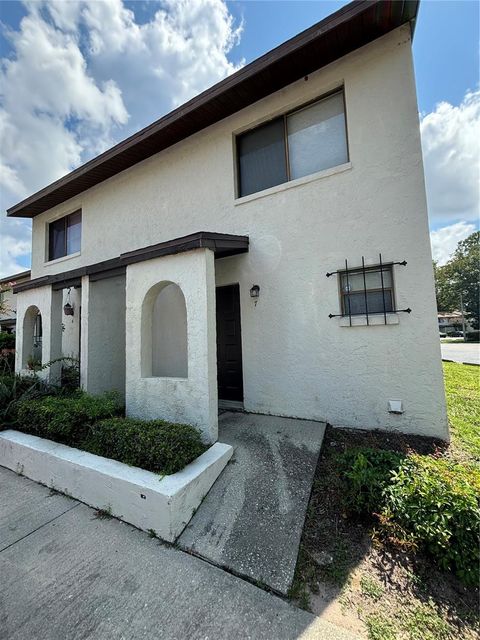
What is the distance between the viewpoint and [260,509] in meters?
2.75

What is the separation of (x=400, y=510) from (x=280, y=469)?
1.30m

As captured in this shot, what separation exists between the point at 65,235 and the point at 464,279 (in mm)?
46077

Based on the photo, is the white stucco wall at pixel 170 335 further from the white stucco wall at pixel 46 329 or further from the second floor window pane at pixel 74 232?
the second floor window pane at pixel 74 232

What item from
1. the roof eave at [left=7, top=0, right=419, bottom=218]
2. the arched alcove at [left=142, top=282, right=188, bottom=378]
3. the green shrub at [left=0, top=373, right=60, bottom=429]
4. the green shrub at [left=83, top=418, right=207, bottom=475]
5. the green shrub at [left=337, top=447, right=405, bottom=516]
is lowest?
the green shrub at [left=337, top=447, right=405, bottom=516]

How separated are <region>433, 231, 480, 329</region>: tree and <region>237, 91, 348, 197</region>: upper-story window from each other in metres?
39.3

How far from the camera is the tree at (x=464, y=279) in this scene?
36562mm

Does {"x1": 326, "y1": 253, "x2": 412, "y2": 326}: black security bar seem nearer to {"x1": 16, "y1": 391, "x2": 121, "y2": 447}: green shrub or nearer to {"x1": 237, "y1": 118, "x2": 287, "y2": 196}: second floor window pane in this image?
{"x1": 237, "y1": 118, "x2": 287, "y2": 196}: second floor window pane

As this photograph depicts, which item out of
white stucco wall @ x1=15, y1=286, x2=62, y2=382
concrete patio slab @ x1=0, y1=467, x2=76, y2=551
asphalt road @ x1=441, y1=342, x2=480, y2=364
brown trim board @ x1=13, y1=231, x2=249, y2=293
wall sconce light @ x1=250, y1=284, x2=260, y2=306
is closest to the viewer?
concrete patio slab @ x1=0, y1=467, x2=76, y2=551

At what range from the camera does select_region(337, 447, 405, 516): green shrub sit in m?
2.52

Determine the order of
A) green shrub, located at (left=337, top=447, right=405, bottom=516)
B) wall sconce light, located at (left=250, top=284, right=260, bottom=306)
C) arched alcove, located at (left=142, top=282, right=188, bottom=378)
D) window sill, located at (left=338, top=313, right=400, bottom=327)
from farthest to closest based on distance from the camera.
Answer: arched alcove, located at (left=142, top=282, right=188, bottom=378) → wall sconce light, located at (left=250, top=284, right=260, bottom=306) → window sill, located at (left=338, top=313, right=400, bottom=327) → green shrub, located at (left=337, top=447, right=405, bottom=516)

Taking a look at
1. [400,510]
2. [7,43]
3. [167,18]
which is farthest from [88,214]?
[400,510]

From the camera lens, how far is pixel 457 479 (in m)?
2.41

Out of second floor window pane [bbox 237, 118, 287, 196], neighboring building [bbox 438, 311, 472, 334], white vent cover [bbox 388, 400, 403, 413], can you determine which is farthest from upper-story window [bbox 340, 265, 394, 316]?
neighboring building [bbox 438, 311, 472, 334]

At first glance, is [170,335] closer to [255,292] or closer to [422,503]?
[255,292]
